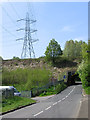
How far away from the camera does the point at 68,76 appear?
206 feet

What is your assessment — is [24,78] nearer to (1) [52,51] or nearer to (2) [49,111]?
(1) [52,51]

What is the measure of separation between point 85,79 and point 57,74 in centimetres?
3312

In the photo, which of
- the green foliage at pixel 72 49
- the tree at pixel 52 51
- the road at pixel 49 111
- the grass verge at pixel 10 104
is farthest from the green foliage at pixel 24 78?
the green foliage at pixel 72 49

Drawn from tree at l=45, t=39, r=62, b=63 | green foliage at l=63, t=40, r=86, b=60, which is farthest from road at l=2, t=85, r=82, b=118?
green foliage at l=63, t=40, r=86, b=60

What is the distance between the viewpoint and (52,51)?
74.2m

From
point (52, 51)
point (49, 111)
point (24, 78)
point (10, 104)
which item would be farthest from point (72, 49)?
point (49, 111)

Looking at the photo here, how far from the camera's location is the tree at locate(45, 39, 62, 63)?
7375 centimetres

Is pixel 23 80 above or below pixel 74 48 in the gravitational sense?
below

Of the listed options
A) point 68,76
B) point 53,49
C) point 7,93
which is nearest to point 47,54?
point 53,49

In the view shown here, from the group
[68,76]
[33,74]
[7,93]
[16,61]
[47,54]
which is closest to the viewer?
[7,93]

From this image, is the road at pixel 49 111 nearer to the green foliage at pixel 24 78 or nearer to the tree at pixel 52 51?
the green foliage at pixel 24 78

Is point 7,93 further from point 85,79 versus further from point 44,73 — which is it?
point 44,73

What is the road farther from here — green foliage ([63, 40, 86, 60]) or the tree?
green foliage ([63, 40, 86, 60])

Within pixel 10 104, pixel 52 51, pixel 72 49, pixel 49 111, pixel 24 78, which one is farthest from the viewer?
pixel 72 49
